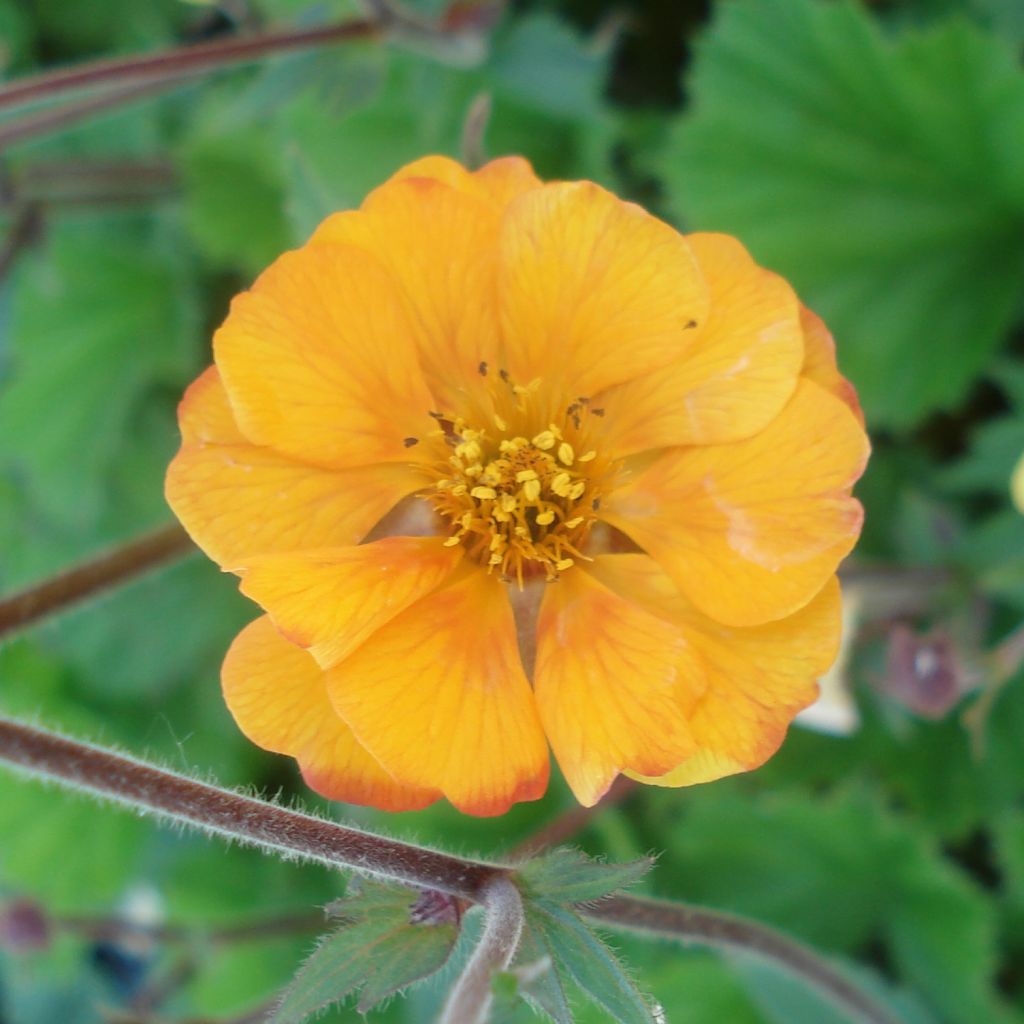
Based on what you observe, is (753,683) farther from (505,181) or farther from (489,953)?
(505,181)

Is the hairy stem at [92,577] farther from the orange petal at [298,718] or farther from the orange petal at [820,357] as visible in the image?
the orange petal at [820,357]

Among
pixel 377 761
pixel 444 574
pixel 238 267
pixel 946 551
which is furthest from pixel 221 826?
pixel 238 267

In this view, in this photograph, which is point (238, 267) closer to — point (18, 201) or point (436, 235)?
point (18, 201)

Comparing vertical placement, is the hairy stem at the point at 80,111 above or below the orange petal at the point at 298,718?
below

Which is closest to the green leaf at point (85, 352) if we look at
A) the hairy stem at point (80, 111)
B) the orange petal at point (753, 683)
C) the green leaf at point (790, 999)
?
the hairy stem at point (80, 111)

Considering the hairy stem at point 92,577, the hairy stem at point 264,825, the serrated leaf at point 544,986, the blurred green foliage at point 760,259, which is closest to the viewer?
the serrated leaf at point 544,986

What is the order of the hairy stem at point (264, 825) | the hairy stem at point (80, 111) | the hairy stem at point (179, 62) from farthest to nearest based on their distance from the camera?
the hairy stem at point (80, 111), the hairy stem at point (179, 62), the hairy stem at point (264, 825)
